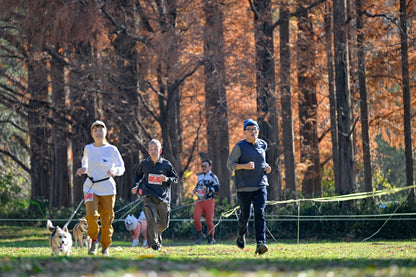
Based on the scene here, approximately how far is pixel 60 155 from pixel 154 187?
18.1 m

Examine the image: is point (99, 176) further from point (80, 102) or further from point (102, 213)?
point (80, 102)

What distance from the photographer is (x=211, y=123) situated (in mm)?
27297

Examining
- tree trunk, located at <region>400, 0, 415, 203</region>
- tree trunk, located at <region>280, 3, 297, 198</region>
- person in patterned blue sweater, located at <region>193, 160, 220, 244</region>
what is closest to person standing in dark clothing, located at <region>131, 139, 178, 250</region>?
person in patterned blue sweater, located at <region>193, 160, 220, 244</region>

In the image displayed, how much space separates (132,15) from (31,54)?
3723 mm

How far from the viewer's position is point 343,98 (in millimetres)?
25016

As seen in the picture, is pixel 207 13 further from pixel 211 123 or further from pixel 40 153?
pixel 40 153

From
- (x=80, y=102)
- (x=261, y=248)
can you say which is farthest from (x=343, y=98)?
(x=261, y=248)

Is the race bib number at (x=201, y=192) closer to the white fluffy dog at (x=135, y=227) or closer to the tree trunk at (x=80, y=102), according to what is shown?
the white fluffy dog at (x=135, y=227)

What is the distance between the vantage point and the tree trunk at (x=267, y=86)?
2647cm

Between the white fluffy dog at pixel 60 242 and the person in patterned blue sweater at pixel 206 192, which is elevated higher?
the person in patterned blue sweater at pixel 206 192

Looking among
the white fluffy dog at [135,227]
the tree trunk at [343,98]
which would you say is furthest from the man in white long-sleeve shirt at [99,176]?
the tree trunk at [343,98]

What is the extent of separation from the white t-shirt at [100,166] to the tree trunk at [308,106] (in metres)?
17.2

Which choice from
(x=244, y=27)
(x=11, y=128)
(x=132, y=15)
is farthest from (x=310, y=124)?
(x=11, y=128)

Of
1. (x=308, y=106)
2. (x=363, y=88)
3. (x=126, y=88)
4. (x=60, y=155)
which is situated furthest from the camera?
(x=308, y=106)
